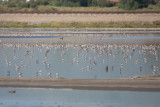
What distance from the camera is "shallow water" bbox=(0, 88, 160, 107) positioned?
15.8 metres

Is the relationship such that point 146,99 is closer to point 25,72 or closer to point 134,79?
point 134,79

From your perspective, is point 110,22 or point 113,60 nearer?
point 113,60

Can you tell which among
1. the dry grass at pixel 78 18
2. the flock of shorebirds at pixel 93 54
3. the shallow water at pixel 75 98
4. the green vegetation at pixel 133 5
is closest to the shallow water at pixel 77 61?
the flock of shorebirds at pixel 93 54

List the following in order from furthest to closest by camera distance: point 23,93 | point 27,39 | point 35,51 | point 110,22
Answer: point 110,22, point 27,39, point 35,51, point 23,93

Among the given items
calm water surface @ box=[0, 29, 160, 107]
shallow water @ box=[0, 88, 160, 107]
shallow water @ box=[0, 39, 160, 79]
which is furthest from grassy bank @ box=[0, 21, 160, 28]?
shallow water @ box=[0, 88, 160, 107]

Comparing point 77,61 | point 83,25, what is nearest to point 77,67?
point 77,61

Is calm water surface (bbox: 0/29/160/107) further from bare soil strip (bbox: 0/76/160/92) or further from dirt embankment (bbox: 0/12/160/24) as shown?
dirt embankment (bbox: 0/12/160/24)

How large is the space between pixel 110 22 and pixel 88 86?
147 feet

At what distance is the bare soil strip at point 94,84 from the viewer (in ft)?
56.7

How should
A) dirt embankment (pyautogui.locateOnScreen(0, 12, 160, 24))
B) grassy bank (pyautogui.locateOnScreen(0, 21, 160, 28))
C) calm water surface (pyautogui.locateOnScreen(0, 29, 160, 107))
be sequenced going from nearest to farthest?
calm water surface (pyautogui.locateOnScreen(0, 29, 160, 107)), grassy bank (pyautogui.locateOnScreen(0, 21, 160, 28)), dirt embankment (pyautogui.locateOnScreen(0, 12, 160, 24))

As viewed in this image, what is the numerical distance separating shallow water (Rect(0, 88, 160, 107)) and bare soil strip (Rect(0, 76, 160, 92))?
13.2 inches

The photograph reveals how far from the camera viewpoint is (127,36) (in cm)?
4347

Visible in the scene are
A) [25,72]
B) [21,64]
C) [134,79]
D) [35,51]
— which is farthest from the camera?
[35,51]

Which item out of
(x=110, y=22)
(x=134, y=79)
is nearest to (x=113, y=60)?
(x=134, y=79)
